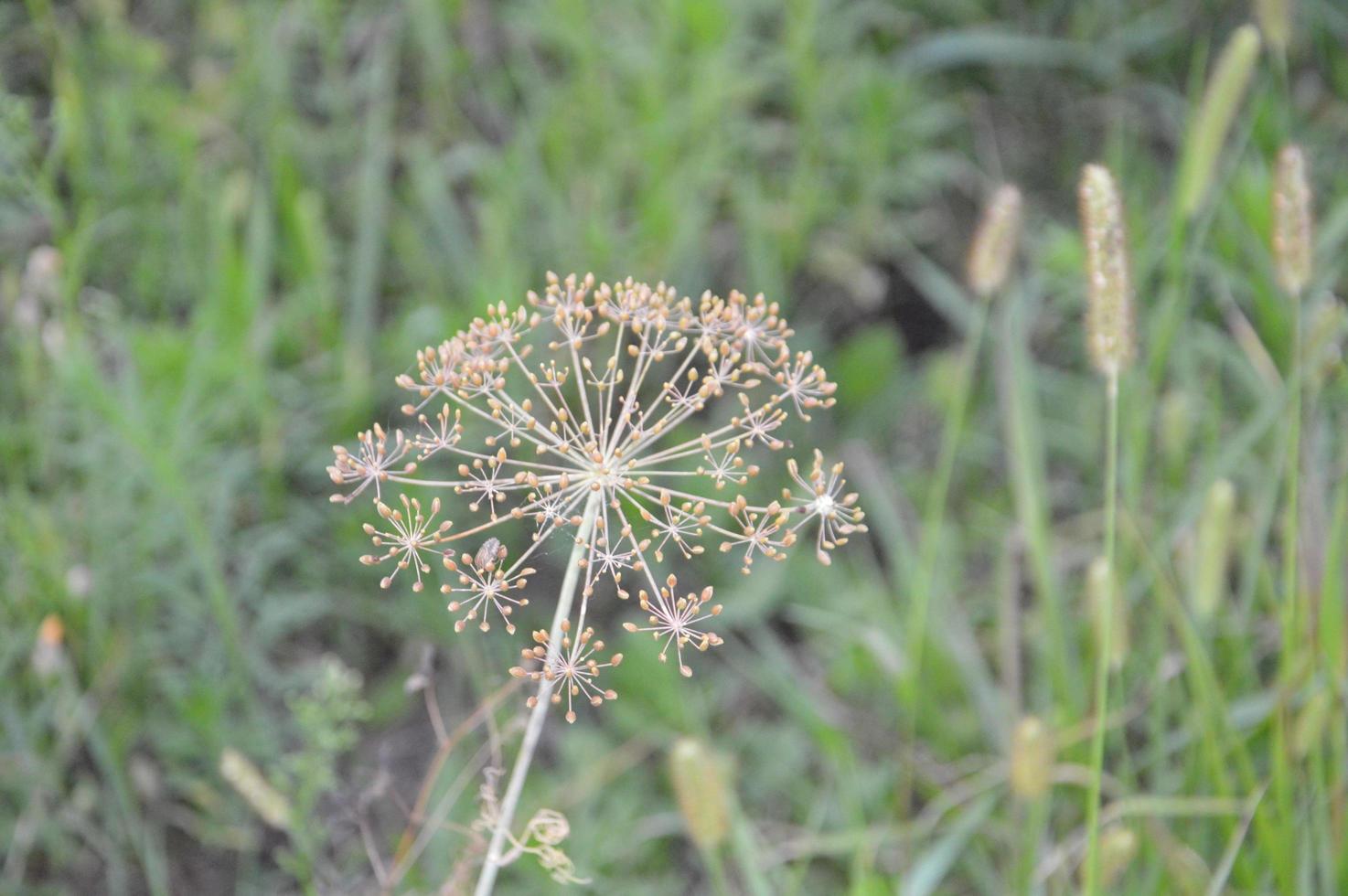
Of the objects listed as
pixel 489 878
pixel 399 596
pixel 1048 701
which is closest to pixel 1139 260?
pixel 1048 701

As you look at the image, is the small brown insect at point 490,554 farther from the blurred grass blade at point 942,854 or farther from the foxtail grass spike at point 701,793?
the blurred grass blade at point 942,854

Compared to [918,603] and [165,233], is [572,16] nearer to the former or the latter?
[165,233]

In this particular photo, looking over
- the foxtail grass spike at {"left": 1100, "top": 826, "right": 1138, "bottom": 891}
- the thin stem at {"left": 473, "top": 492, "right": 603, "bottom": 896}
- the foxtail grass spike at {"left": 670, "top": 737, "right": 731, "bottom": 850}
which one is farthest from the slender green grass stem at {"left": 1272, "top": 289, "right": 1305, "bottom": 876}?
the thin stem at {"left": 473, "top": 492, "right": 603, "bottom": 896}

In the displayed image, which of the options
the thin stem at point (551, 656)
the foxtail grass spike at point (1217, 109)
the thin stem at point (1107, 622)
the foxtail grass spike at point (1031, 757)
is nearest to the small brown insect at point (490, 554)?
the thin stem at point (551, 656)

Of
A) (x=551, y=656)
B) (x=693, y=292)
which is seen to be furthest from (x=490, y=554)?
(x=693, y=292)

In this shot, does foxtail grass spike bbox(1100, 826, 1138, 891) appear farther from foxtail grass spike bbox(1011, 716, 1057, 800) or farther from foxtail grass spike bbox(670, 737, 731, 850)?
foxtail grass spike bbox(670, 737, 731, 850)
